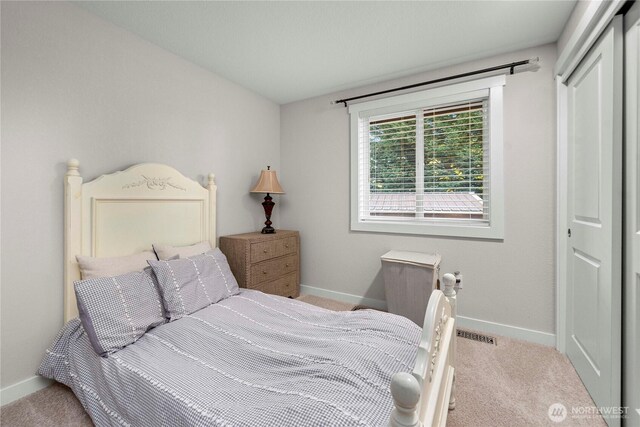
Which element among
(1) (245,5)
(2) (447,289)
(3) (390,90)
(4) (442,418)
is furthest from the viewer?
(3) (390,90)

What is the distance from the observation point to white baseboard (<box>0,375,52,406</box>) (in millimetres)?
1650

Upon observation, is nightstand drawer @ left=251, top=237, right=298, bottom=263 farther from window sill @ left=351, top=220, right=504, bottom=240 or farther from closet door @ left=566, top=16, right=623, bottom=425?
closet door @ left=566, top=16, right=623, bottom=425

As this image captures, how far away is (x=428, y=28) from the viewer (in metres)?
2.13

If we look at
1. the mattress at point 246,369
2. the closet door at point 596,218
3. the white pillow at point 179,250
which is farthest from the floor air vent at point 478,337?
the white pillow at point 179,250

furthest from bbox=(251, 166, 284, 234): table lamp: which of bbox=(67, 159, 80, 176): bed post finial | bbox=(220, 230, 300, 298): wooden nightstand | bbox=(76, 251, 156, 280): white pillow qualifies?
bbox=(67, 159, 80, 176): bed post finial

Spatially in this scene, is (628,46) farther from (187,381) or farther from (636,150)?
(187,381)

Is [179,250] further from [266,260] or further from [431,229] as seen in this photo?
[431,229]

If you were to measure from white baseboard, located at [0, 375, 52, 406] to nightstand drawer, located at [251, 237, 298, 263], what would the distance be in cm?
159

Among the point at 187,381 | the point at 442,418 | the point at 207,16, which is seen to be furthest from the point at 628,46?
the point at 187,381

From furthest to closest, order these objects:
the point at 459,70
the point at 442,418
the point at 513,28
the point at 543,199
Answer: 1. the point at 459,70
2. the point at 543,199
3. the point at 513,28
4. the point at 442,418

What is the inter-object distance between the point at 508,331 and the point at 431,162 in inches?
66.4

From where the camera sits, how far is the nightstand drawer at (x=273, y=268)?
9.23 ft

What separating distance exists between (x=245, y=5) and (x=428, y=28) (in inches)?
52.4

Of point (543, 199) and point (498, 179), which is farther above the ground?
point (498, 179)
